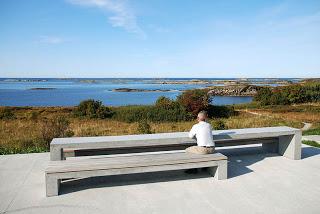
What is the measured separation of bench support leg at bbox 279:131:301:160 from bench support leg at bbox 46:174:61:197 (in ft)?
15.9

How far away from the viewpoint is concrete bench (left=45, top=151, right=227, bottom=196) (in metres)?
4.96

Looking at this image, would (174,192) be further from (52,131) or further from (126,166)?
(52,131)

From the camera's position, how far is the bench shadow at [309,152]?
771cm

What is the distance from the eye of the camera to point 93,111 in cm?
2709

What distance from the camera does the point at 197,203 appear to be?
4723 mm

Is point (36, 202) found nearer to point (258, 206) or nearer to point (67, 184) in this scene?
point (67, 184)

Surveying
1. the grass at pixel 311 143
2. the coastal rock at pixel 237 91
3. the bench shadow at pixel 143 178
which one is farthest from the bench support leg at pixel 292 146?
the coastal rock at pixel 237 91

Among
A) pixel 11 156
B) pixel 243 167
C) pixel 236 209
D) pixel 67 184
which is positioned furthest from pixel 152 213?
pixel 11 156

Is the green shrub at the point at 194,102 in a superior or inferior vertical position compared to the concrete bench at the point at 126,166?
inferior

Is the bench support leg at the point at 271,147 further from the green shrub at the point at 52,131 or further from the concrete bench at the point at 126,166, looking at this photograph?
the green shrub at the point at 52,131

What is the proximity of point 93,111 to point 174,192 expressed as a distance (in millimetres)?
22606

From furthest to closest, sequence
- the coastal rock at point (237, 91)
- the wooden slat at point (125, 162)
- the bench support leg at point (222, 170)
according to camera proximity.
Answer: the coastal rock at point (237, 91), the bench support leg at point (222, 170), the wooden slat at point (125, 162)

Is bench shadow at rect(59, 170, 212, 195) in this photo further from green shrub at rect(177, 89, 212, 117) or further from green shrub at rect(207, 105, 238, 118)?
green shrub at rect(207, 105, 238, 118)

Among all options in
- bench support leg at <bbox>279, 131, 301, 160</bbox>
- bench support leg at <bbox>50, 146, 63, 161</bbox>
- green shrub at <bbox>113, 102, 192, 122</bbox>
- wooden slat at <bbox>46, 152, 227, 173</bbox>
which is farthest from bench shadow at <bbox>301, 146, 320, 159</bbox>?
green shrub at <bbox>113, 102, 192, 122</bbox>
